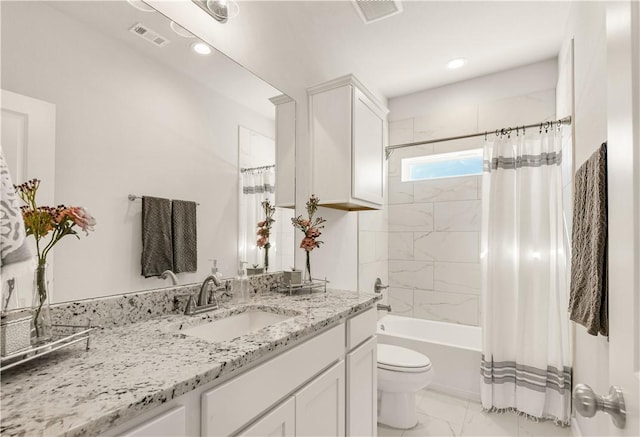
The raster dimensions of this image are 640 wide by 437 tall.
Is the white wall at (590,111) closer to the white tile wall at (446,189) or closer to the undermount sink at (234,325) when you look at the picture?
the white tile wall at (446,189)

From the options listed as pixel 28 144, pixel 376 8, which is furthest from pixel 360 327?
pixel 376 8

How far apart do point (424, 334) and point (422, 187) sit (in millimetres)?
1428

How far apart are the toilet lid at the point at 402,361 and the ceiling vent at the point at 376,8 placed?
2.24m

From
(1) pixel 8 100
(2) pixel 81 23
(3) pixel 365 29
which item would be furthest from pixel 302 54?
(1) pixel 8 100

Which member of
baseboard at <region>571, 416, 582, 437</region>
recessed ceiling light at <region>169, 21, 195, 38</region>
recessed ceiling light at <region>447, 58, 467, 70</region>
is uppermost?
recessed ceiling light at <region>447, 58, 467, 70</region>

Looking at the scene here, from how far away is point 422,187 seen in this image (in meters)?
3.10

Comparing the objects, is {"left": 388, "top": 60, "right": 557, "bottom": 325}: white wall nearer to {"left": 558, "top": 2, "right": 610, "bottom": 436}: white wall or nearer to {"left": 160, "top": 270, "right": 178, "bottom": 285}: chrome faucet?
{"left": 558, "top": 2, "right": 610, "bottom": 436}: white wall

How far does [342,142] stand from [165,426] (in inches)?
65.3

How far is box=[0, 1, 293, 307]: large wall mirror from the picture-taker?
936 mm

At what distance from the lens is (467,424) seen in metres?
2.09

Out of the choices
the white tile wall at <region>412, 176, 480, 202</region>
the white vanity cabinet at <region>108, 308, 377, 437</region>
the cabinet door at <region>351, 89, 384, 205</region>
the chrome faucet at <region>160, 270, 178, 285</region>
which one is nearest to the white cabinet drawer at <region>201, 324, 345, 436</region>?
the white vanity cabinet at <region>108, 308, 377, 437</region>

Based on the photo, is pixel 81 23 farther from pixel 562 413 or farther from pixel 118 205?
pixel 562 413

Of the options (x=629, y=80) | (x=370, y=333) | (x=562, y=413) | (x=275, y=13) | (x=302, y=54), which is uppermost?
(x=275, y=13)

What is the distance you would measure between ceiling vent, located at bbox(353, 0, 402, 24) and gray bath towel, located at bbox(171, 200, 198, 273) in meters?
1.56
